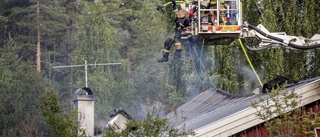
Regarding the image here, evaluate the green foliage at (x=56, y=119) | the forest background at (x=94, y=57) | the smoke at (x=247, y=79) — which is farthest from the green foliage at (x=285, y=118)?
the forest background at (x=94, y=57)

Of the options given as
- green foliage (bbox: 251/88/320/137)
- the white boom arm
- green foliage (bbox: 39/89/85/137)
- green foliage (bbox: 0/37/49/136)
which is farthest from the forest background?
green foliage (bbox: 39/89/85/137)

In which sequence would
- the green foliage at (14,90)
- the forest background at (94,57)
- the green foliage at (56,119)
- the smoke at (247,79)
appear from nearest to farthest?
the green foliage at (56,119) → the smoke at (247,79) → the green foliage at (14,90) → the forest background at (94,57)

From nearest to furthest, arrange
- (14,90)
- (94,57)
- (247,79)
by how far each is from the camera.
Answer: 1. (247,79)
2. (14,90)
3. (94,57)

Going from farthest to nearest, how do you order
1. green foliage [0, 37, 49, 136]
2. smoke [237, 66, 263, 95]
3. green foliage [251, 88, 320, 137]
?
green foliage [0, 37, 49, 136] → smoke [237, 66, 263, 95] → green foliage [251, 88, 320, 137]

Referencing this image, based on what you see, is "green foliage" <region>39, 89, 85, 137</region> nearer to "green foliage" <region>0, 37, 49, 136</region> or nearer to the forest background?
the forest background

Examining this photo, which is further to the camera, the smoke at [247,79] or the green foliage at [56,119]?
the smoke at [247,79]

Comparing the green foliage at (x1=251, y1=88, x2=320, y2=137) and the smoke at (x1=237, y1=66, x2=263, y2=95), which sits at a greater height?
the green foliage at (x1=251, y1=88, x2=320, y2=137)

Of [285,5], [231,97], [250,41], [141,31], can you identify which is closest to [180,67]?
[250,41]

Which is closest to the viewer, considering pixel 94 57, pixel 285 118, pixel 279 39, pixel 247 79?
pixel 285 118

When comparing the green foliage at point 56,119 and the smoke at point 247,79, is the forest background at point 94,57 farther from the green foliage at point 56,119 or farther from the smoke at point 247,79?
the green foliage at point 56,119

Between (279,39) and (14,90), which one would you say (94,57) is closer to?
(14,90)

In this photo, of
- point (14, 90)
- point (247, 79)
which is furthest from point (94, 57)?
point (247, 79)

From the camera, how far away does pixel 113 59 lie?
4016 cm

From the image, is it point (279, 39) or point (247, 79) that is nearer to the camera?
point (279, 39)
